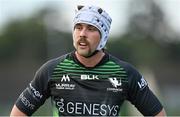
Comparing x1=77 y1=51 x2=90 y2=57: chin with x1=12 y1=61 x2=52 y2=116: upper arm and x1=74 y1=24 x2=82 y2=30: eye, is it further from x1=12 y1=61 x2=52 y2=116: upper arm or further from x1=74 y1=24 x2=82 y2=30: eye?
x1=12 y1=61 x2=52 y2=116: upper arm

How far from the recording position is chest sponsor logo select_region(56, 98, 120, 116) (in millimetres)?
8500

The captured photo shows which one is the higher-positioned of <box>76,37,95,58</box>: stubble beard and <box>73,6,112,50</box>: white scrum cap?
<box>73,6,112,50</box>: white scrum cap

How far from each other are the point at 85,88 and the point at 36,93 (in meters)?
0.47

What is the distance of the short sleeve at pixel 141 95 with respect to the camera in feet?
28.2

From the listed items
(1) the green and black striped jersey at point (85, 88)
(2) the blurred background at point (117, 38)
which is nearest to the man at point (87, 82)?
(1) the green and black striped jersey at point (85, 88)

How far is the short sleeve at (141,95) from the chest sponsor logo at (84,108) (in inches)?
9.9

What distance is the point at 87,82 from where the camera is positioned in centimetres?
858

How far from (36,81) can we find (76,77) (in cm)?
39

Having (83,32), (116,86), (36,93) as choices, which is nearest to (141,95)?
(116,86)

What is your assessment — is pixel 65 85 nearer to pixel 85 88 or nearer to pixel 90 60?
pixel 85 88

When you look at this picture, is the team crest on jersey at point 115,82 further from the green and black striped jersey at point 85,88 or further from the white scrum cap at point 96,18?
the white scrum cap at point 96,18

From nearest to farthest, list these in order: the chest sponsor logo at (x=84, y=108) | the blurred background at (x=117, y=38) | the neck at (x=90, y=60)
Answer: the chest sponsor logo at (x=84, y=108)
the neck at (x=90, y=60)
the blurred background at (x=117, y=38)

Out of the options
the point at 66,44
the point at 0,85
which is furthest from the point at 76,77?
the point at 66,44

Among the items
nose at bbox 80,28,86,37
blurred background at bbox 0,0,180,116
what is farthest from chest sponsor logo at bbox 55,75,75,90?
blurred background at bbox 0,0,180,116
